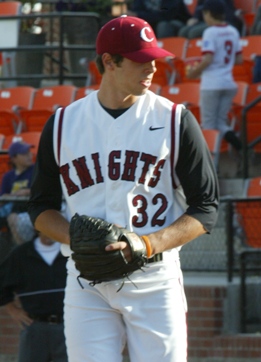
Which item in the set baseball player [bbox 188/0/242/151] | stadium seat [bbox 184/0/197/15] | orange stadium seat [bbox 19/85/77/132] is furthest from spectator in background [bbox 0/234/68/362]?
stadium seat [bbox 184/0/197/15]

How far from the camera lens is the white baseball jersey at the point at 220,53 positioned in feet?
34.1

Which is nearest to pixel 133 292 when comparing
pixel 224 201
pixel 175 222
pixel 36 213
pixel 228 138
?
pixel 175 222

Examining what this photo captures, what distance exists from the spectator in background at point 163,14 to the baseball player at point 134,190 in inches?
389

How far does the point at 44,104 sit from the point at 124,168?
8.10 m

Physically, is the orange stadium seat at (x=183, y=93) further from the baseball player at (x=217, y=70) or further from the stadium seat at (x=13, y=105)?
the stadium seat at (x=13, y=105)

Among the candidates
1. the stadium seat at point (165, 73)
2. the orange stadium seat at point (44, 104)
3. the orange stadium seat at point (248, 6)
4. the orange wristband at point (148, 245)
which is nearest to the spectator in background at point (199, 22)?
the orange stadium seat at point (248, 6)

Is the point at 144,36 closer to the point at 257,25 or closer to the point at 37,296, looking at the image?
the point at 37,296

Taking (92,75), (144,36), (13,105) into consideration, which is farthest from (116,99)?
(92,75)

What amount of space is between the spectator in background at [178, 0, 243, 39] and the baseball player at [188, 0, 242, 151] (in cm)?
217

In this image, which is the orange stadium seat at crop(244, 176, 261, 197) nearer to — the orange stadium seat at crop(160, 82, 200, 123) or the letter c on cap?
the orange stadium seat at crop(160, 82, 200, 123)

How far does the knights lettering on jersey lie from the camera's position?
3852 millimetres

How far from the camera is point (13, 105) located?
1216 centimetres

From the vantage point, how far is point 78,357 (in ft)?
12.6

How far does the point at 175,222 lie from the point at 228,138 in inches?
245
